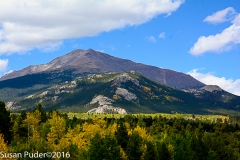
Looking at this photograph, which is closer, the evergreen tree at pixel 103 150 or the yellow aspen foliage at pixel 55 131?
the evergreen tree at pixel 103 150

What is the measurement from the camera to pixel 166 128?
165 metres

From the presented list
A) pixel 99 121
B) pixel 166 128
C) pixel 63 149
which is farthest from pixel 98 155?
pixel 166 128

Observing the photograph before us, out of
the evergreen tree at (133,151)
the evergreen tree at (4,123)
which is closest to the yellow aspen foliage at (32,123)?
the evergreen tree at (4,123)

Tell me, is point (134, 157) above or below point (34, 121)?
below

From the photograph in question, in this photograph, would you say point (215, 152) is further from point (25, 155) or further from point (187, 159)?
point (25, 155)

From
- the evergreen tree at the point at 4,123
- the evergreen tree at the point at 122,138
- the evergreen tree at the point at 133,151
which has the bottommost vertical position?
the evergreen tree at the point at 133,151

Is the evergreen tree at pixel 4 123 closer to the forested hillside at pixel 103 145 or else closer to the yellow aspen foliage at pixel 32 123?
the forested hillside at pixel 103 145

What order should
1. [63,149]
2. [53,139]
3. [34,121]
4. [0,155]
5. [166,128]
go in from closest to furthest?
[0,155], [63,149], [53,139], [34,121], [166,128]

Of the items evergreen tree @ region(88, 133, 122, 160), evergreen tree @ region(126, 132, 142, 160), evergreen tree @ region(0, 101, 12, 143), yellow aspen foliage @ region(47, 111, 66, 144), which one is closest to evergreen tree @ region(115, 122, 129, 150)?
evergreen tree @ region(126, 132, 142, 160)

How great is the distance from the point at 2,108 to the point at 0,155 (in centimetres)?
3780

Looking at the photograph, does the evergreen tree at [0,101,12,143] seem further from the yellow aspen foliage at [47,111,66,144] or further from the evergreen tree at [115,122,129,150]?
the evergreen tree at [115,122,129,150]

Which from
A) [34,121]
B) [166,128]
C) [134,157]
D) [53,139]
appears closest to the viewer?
[134,157]

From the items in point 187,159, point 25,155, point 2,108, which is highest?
point 2,108

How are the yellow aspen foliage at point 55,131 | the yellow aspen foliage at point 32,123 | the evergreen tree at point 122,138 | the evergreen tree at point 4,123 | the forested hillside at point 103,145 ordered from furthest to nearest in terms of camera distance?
1. the yellow aspen foliage at point 32,123
2. the yellow aspen foliage at point 55,131
3. the evergreen tree at point 122,138
4. the evergreen tree at point 4,123
5. the forested hillside at point 103,145
